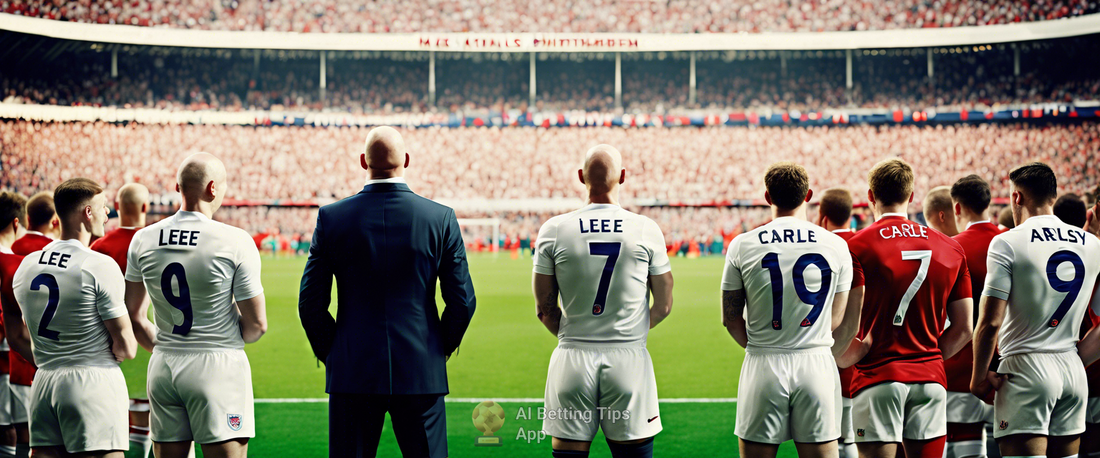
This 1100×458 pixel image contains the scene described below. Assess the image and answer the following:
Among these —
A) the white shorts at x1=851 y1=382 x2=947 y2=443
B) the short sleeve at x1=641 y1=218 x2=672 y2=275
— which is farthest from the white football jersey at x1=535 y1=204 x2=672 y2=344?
the white shorts at x1=851 y1=382 x2=947 y2=443

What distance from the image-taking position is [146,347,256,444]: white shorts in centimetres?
400

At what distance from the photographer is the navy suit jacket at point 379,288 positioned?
3.64 metres

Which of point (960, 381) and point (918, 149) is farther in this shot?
point (918, 149)

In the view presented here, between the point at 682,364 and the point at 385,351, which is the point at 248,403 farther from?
the point at 682,364

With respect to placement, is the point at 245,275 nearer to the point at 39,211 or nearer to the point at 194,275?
the point at 194,275

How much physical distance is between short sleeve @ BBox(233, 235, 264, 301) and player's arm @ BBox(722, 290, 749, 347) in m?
2.35

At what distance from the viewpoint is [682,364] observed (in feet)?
34.7

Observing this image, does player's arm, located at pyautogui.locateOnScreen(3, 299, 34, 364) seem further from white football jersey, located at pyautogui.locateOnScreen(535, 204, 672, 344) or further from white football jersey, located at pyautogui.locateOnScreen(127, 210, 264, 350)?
white football jersey, located at pyautogui.locateOnScreen(535, 204, 672, 344)

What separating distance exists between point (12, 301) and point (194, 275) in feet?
5.37

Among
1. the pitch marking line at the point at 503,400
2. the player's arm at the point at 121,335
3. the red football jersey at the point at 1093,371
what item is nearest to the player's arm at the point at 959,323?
the red football jersey at the point at 1093,371

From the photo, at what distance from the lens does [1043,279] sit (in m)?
4.37

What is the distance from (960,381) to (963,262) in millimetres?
1065

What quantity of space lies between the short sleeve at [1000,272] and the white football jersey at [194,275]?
390cm

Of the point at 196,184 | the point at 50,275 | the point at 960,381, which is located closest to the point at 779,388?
the point at 960,381
